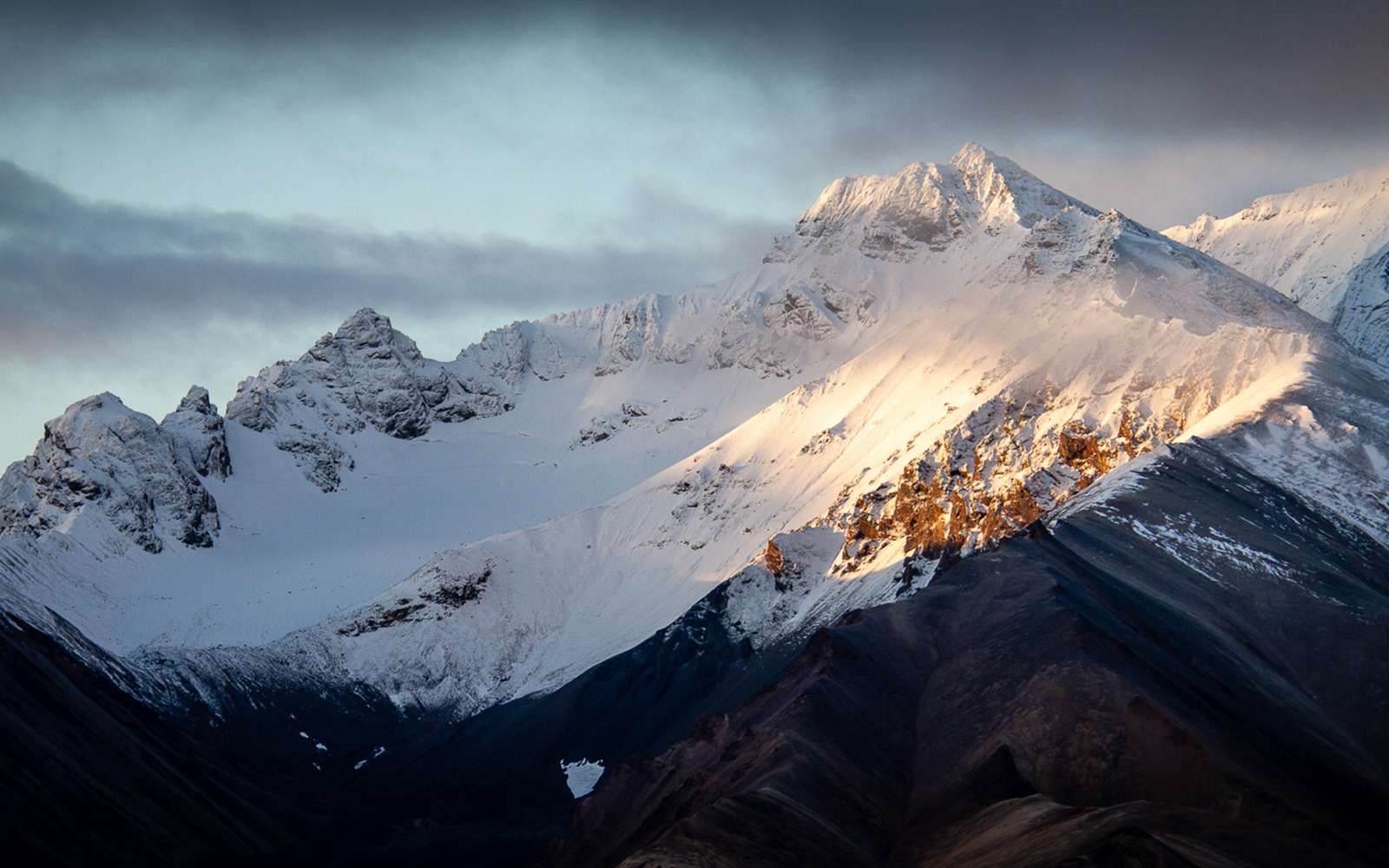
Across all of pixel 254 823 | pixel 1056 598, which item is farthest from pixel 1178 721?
pixel 254 823

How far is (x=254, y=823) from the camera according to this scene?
190 meters

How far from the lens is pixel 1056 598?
132625mm

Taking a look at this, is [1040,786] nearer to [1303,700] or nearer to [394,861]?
[1303,700]

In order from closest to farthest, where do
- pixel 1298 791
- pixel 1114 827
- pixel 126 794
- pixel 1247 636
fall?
pixel 1114 827
pixel 1298 791
pixel 1247 636
pixel 126 794

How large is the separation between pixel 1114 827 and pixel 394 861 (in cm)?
12084

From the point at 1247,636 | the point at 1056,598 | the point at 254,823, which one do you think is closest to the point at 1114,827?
the point at 1056,598

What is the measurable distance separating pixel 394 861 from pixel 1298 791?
110 meters

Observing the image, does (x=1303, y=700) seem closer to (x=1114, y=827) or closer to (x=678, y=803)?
(x=678, y=803)

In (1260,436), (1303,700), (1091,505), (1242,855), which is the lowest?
(1242,855)

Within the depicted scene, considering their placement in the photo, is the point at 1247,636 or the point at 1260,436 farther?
the point at 1260,436

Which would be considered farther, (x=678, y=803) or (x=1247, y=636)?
(x=1247, y=636)

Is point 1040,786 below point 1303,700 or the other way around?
below

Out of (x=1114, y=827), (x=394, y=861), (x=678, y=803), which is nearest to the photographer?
(x=1114, y=827)

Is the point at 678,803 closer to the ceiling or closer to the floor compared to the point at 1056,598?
closer to the floor
